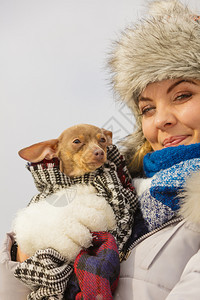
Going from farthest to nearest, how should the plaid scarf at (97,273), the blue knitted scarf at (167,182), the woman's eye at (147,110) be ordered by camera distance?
1. the woman's eye at (147,110)
2. the blue knitted scarf at (167,182)
3. the plaid scarf at (97,273)

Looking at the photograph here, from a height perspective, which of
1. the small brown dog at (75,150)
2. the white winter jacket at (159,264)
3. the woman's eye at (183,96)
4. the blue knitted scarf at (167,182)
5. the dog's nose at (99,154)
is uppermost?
the small brown dog at (75,150)

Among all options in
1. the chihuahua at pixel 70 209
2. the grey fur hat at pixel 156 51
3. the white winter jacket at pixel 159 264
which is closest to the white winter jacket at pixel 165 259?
the white winter jacket at pixel 159 264

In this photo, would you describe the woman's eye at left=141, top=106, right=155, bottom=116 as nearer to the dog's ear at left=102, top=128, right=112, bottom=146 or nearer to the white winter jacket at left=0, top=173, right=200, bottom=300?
the dog's ear at left=102, top=128, right=112, bottom=146

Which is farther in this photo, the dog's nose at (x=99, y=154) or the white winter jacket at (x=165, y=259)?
the dog's nose at (x=99, y=154)

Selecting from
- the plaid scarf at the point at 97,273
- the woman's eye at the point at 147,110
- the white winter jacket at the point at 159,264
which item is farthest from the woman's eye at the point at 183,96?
the plaid scarf at the point at 97,273

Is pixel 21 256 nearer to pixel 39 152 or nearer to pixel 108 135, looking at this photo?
pixel 39 152

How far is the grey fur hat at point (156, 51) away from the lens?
1.39m

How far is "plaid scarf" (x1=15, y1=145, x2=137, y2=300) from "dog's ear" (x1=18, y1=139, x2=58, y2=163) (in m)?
0.03

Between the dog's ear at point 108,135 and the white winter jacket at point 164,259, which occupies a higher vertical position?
the dog's ear at point 108,135

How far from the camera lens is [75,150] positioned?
145 cm

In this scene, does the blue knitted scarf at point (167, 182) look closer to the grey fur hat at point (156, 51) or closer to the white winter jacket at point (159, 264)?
the white winter jacket at point (159, 264)

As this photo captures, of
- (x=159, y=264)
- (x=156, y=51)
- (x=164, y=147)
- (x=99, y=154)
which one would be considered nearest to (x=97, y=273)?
(x=159, y=264)

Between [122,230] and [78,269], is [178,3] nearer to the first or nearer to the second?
[122,230]

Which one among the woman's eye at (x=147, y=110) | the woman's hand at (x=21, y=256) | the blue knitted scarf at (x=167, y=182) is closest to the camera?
the blue knitted scarf at (x=167, y=182)
